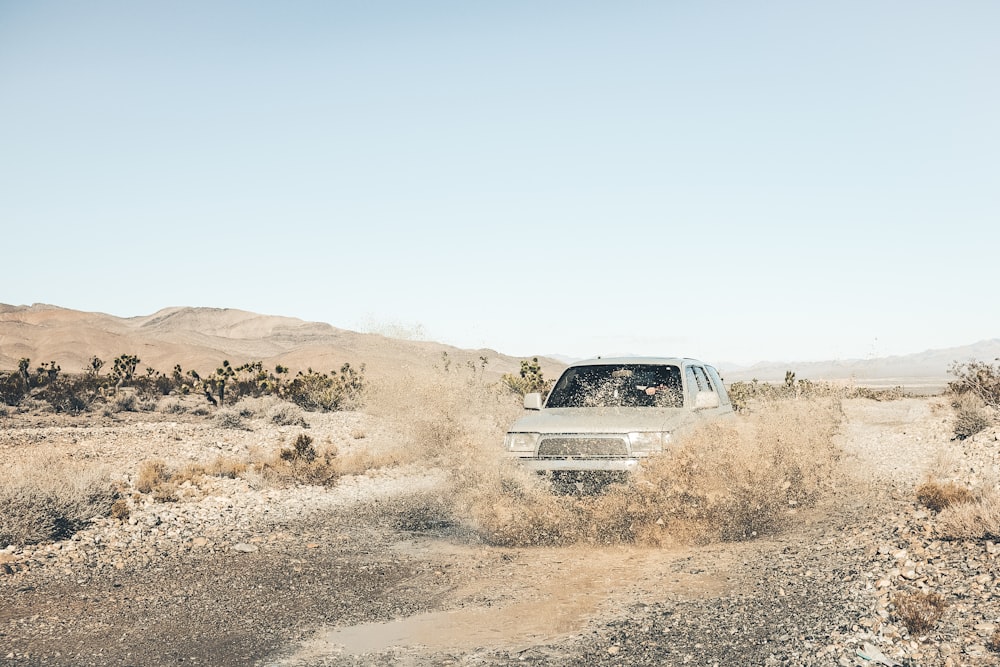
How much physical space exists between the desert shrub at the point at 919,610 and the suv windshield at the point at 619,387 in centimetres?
417

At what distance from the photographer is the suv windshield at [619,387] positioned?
10094mm

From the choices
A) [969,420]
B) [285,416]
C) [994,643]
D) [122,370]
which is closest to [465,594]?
[994,643]

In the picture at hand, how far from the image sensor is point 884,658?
5020 mm

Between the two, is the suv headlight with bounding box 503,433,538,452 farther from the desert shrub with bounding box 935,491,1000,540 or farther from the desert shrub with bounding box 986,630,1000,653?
the desert shrub with bounding box 986,630,1000,653

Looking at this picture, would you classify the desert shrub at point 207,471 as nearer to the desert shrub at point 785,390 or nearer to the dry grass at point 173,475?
the dry grass at point 173,475

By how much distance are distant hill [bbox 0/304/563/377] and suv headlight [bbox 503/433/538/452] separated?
2073 inches

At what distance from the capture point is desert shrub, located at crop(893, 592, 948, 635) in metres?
5.43

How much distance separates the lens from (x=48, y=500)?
9719mm

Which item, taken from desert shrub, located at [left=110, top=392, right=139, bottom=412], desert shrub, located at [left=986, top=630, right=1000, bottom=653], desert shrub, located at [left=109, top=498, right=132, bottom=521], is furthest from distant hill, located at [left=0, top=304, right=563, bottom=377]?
desert shrub, located at [left=986, top=630, right=1000, bottom=653]

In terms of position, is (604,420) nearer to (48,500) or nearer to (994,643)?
(994,643)

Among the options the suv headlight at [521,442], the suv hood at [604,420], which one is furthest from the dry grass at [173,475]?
the suv hood at [604,420]

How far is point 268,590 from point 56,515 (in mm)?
3968

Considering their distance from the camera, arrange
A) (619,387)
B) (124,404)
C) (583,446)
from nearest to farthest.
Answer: (583,446)
(619,387)
(124,404)

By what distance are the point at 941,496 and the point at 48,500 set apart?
995 centimetres
